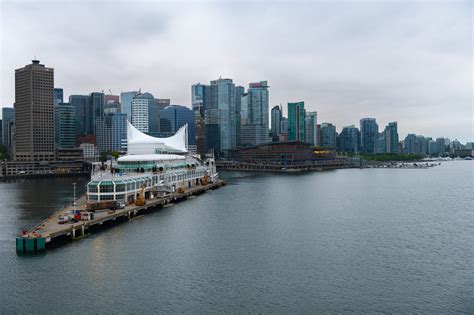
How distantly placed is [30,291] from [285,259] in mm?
13136

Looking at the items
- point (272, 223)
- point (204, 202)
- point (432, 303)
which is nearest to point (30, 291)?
point (432, 303)

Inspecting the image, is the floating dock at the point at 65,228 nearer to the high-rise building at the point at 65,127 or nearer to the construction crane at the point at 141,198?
the construction crane at the point at 141,198

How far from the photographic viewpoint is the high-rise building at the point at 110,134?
172 metres

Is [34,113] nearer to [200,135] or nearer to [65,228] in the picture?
[200,135]

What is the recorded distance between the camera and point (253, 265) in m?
24.8

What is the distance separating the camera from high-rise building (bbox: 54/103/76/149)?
148 metres

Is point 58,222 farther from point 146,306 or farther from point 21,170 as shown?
point 21,170

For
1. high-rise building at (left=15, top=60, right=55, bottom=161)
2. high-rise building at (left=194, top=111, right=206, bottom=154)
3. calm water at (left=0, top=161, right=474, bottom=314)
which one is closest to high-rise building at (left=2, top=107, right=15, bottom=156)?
high-rise building at (left=15, top=60, right=55, bottom=161)

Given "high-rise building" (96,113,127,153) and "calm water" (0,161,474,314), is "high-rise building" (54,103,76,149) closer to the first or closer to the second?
"high-rise building" (96,113,127,153)

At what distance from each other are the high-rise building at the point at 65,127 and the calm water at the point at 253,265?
112686 mm

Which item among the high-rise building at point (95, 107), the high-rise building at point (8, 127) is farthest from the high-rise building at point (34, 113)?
the high-rise building at point (95, 107)

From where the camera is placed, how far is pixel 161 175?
5178 cm

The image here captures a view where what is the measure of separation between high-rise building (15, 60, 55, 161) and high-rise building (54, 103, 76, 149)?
1072 inches

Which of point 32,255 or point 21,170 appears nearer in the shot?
point 32,255
